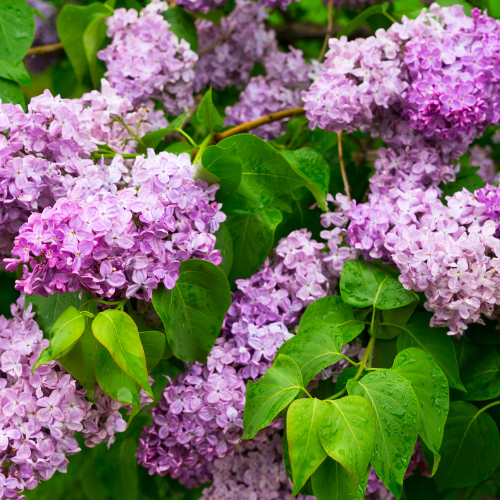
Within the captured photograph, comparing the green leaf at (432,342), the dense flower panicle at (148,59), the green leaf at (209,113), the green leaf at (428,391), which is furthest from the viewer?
the dense flower panicle at (148,59)

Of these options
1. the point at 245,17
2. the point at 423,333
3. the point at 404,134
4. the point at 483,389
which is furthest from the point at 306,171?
the point at 245,17

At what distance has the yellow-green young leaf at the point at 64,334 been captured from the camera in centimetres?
59

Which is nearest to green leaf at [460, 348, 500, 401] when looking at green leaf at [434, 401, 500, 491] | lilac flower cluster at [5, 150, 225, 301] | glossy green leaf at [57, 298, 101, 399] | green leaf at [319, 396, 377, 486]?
green leaf at [434, 401, 500, 491]

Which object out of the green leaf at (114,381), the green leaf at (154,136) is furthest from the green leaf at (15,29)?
the green leaf at (114,381)

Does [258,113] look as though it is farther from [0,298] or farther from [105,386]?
[105,386]

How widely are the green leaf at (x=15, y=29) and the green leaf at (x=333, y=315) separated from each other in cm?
65

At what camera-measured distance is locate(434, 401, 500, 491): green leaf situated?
811 millimetres

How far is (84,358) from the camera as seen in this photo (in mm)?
652

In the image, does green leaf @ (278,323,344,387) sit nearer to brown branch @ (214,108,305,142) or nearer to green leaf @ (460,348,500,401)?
green leaf @ (460,348,500,401)

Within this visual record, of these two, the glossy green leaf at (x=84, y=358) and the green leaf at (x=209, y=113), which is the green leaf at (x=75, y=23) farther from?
the glossy green leaf at (x=84, y=358)

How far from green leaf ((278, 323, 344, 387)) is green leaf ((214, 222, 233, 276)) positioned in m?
0.15

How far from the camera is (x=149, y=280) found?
0.66m

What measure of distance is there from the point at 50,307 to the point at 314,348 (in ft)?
1.16

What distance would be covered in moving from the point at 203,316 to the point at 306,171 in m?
0.32
